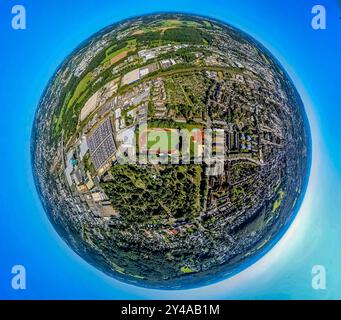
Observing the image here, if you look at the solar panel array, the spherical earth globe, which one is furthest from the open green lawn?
the solar panel array

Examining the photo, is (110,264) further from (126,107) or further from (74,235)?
(126,107)

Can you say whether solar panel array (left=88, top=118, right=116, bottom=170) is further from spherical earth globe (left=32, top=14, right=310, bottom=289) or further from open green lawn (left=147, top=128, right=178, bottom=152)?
open green lawn (left=147, top=128, right=178, bottom=152)

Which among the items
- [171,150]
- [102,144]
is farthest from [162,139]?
[102,144]

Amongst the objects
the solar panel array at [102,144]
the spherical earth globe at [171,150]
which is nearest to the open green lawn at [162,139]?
the spherical earth globe at [171,150]

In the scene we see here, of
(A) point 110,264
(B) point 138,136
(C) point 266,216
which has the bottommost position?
(A) point 110,264

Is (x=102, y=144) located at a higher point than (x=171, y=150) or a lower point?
higher

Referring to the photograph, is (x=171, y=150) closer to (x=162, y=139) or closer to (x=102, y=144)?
(x=162, y=139)

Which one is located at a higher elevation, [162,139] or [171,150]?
[162,139]

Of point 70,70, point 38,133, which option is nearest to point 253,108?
point 70,70
